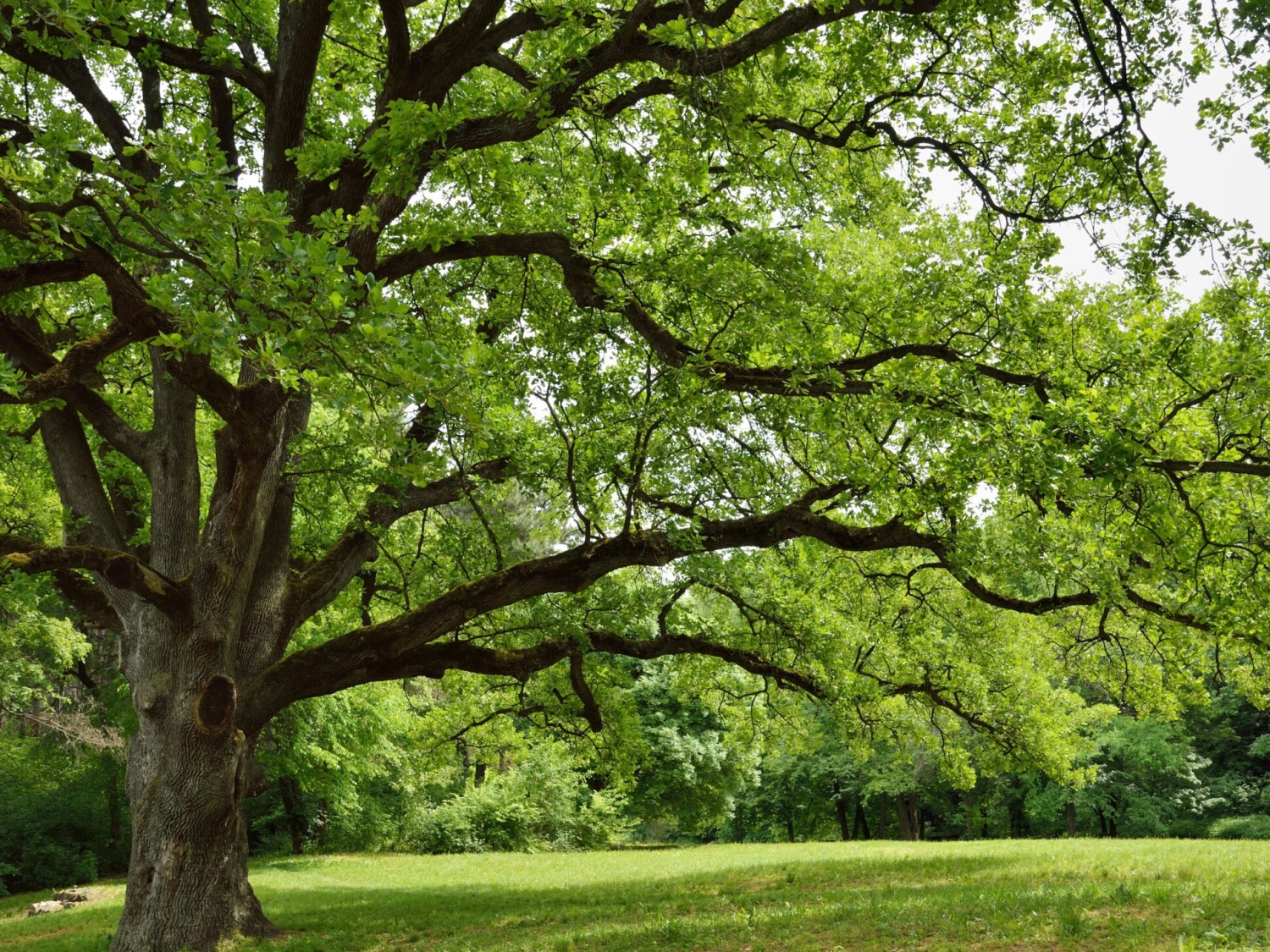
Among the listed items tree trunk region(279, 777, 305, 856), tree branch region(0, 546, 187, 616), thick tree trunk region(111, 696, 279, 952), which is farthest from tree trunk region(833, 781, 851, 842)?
tree branch region(0, 546, 187, 616)

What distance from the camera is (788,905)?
10.5 meters

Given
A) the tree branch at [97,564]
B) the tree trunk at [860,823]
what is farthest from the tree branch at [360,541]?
the tree trunk at [860,823]

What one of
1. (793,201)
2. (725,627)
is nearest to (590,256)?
(793,201)

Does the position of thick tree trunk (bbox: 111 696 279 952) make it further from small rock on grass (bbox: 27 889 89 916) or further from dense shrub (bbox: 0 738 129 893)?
dense shrub (bbox: 0 738 129 893)

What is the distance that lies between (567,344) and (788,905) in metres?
7.11

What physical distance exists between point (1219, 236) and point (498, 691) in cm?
1209

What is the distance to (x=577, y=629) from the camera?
37.2 feet

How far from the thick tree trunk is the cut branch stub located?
0.02 meters

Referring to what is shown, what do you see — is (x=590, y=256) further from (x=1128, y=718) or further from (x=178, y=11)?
(x=1128, y=718)

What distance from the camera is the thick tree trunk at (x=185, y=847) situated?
879 cm

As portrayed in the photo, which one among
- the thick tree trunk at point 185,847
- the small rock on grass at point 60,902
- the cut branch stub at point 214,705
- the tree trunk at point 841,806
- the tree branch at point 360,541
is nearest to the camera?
the thick tree trunk at point 185,847

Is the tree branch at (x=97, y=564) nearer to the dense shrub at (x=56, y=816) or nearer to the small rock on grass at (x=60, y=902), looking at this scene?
the small rock on grass at (x=60, y=902)

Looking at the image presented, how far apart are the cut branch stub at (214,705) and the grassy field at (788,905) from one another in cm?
275

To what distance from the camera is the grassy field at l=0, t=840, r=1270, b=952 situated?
7.24 meters
